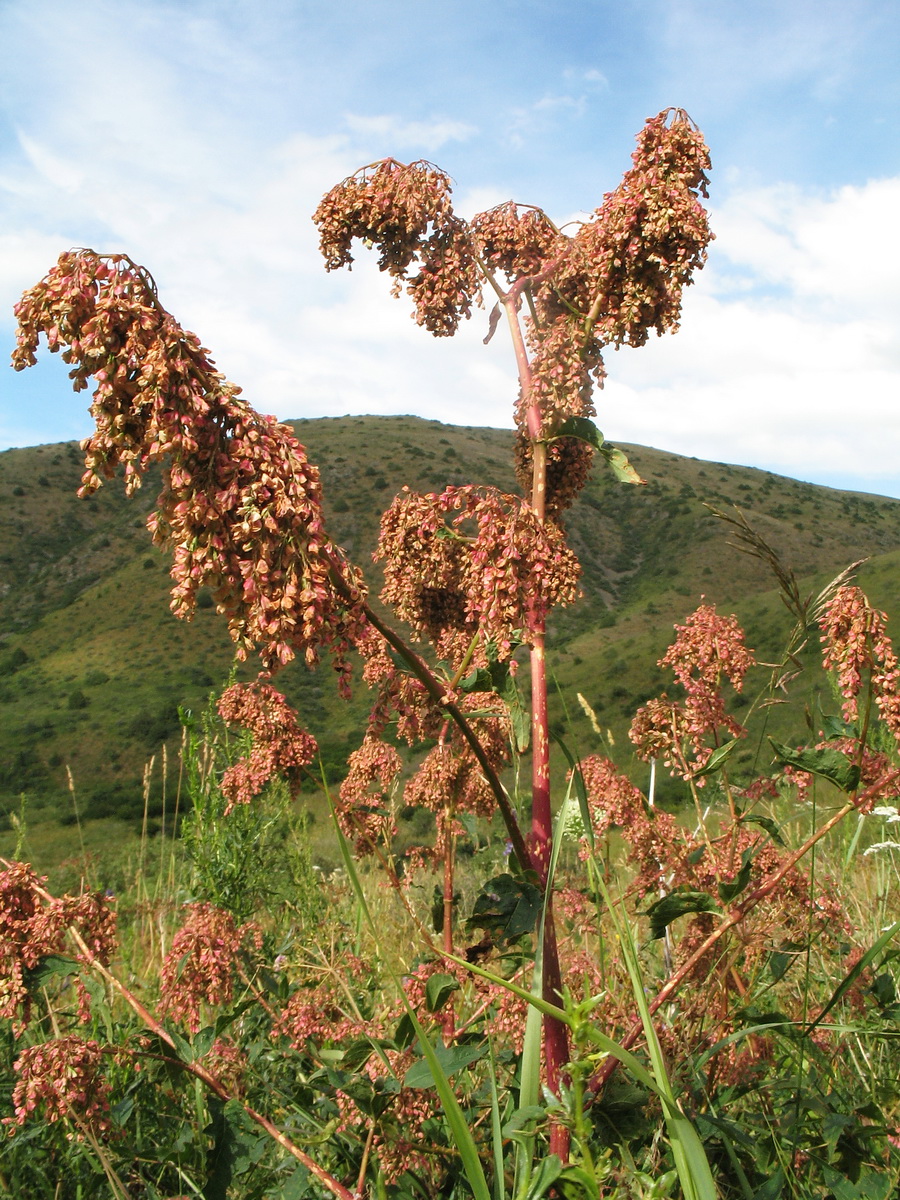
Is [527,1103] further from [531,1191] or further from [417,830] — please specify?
[417,830]

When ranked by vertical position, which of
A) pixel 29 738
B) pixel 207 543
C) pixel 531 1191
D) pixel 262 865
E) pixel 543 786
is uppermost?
pixel 207 543

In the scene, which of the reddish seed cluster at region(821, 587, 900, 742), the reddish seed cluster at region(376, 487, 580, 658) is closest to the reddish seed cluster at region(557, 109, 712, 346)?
the reddish seed cluster at region(376, 487, 580, 658)

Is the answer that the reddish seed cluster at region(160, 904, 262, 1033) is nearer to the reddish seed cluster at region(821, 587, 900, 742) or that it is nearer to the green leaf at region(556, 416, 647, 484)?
the green leaf at region(556, 416, 647, 484)

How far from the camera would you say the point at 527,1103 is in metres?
1.47

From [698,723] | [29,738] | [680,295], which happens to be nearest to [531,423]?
[680,295]

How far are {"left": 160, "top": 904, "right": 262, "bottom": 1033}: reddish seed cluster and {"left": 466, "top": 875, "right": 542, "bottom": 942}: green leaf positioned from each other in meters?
1.10

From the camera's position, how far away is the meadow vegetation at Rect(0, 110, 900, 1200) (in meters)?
1.35

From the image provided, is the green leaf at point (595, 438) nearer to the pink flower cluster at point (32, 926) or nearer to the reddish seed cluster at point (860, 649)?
the reddish seed cluster at point (860, 649)

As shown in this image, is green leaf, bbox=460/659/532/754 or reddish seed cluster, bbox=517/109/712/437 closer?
green leaf, bbox=460/659/532/754

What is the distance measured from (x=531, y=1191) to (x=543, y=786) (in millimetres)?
777

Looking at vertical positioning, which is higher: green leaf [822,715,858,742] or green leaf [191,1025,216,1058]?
green leaf [822,715,858,742]

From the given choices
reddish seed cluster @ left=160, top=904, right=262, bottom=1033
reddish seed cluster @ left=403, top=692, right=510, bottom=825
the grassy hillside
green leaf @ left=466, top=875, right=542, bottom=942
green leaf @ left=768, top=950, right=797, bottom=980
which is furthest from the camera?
the grassy hillside

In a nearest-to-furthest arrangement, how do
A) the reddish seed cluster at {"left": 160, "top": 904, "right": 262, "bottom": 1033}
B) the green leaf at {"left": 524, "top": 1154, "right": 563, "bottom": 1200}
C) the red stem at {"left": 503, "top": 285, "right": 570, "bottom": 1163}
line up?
the green leaf at {"left": 524, "top": 1154, "right": 563, "bottom": 1200} < the red stem at {"left": 503, "top": 285, "right": 570, "bottom": 1163} < the reddish seed cluster at {"left": 160, "top": 904, "right": 262, "bottom": 1033}

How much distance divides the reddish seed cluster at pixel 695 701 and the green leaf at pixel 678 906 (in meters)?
0.72
